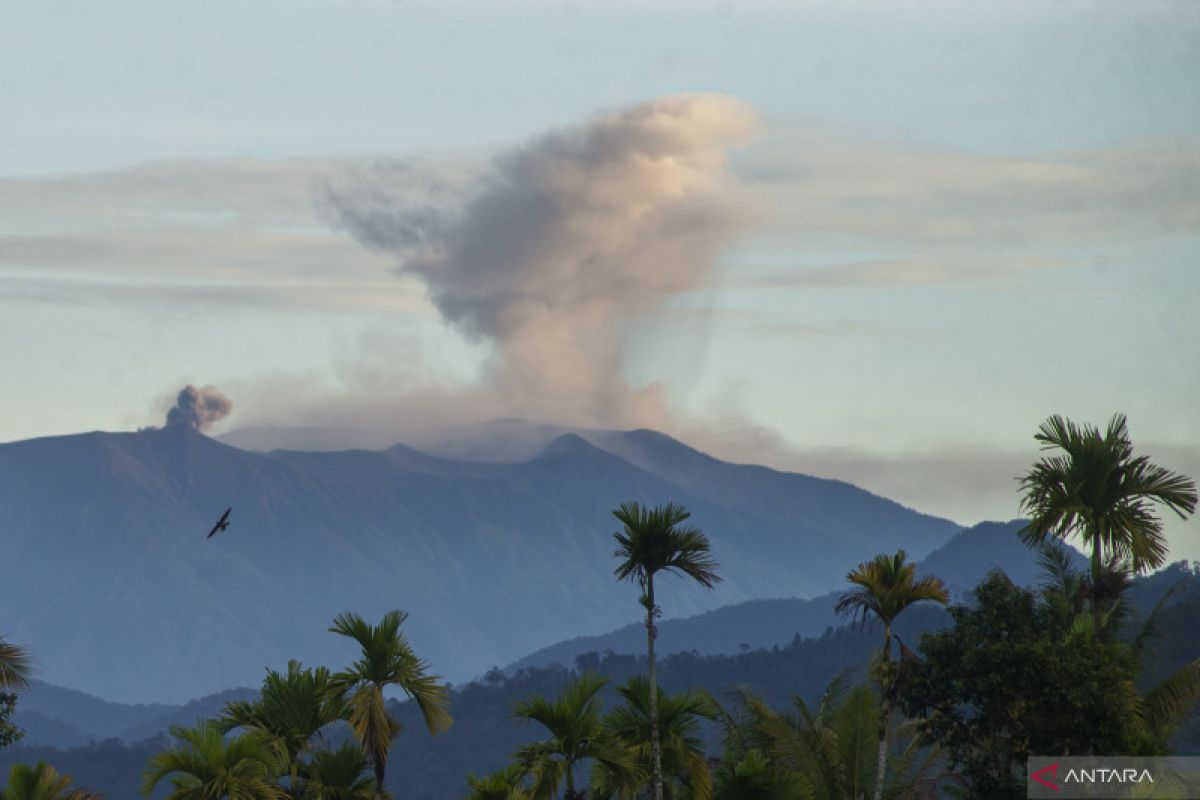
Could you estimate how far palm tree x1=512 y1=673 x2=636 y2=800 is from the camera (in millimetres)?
39000

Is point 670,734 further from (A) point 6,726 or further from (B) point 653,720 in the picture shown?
(A) point 6,726

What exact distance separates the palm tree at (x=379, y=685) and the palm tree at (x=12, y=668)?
486 inches

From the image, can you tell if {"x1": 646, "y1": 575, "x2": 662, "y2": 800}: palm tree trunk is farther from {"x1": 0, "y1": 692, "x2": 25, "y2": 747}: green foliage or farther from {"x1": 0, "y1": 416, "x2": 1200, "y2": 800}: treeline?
{"x1": 0, "y1": 692, "x2": 25, "y2": 747}: green foliage

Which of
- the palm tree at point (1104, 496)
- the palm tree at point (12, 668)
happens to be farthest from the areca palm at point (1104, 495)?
the palm tree at point (12, 668)

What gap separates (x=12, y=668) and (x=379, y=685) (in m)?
14.0

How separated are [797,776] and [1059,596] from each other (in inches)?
373

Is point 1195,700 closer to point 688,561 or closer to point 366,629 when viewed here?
point 688,561

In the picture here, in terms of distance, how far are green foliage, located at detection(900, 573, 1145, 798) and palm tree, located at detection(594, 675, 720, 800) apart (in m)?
5.18

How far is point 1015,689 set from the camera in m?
42.1

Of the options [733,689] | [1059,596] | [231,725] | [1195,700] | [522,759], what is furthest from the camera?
[733,689]

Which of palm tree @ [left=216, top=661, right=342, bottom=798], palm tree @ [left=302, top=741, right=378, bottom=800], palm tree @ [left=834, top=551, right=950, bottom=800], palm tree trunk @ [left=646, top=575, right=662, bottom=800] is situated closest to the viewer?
palm tree @ [left=302, top=741, right=378, bottom=800]

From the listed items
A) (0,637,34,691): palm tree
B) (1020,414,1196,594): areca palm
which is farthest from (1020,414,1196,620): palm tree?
(0,637,34,691): palm tree

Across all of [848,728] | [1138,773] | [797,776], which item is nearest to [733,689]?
[848,728]

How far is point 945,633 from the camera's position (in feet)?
146
